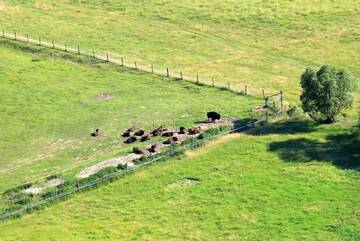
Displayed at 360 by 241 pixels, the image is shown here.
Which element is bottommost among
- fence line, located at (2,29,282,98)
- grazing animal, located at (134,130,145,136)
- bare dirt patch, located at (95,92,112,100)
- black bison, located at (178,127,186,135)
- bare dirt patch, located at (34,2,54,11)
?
grazing animal, located at (134,130,145,136)

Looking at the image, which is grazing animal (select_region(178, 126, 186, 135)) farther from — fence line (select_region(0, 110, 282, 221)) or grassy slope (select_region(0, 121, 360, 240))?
grassy slope (select_region(0, 121, 360, 240))

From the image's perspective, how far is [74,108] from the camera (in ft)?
313

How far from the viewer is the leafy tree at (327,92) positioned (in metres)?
84.6

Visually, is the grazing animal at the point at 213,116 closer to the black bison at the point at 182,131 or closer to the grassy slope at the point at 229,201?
the black bison at the point at 182,131

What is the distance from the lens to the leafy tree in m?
84.6

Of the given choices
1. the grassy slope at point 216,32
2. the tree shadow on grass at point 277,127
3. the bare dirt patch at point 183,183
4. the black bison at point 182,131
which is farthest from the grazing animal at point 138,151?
the grassy slope at point 216,32

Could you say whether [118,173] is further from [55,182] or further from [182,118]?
[182,118]

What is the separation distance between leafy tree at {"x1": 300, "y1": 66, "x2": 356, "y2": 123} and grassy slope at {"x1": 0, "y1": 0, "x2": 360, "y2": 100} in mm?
10449

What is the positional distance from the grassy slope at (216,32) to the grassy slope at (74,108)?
856 centimetres

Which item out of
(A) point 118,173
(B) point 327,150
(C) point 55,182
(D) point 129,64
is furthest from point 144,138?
(D) point 129,64

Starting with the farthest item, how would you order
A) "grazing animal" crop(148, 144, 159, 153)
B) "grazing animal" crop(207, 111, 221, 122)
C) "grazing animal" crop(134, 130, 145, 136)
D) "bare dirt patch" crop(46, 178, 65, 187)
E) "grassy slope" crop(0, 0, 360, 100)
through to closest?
1. "grassy slope" crop(0, 0, 360, 100)
2. "grazing animal" crop(207, 111, 221, 122)
3. "grazing animal" crop(134, 130, 145, 136)
4. "grazing animal" crop(148, 144, 159, 153)
5. "bare dirt patch" crop(46, 178, 65, 187)

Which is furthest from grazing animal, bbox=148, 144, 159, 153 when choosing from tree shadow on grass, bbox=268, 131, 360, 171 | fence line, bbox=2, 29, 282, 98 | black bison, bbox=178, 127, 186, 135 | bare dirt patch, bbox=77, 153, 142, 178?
fence line, bbox=2, 29, 282, 98

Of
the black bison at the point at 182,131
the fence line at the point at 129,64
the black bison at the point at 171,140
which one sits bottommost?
the black bison at the point at 171,140

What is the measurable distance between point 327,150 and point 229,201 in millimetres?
15564
